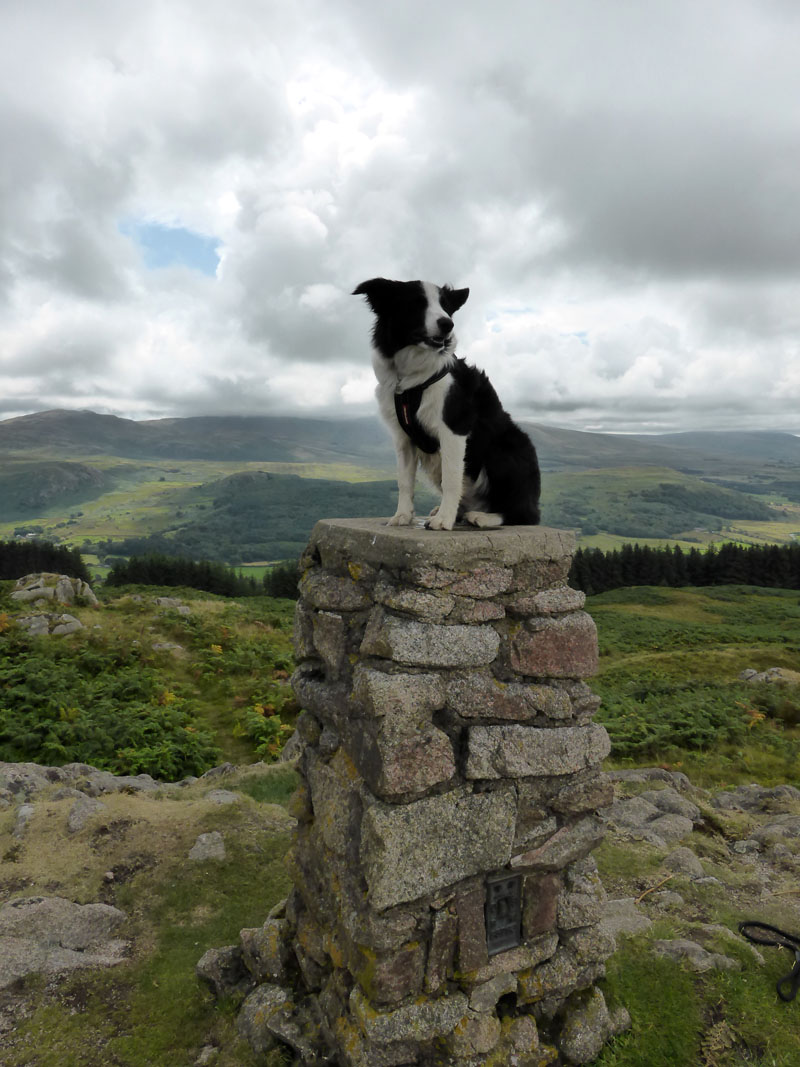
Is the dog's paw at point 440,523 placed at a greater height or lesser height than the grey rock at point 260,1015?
greater

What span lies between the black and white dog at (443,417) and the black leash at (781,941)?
442 centimetres

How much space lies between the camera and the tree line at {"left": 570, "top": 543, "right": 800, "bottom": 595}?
67938 millimetres

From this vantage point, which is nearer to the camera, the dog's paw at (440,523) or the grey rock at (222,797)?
the dog's paw at (440,523)

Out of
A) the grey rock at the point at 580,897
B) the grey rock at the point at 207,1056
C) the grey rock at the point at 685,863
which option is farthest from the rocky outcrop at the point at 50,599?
the grey rock at the point at 580,897

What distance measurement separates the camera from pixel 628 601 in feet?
164

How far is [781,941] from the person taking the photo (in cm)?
551

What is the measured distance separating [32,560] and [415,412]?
6441cm

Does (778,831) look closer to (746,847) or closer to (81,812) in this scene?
(746,847)

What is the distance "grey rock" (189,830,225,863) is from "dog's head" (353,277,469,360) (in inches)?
268

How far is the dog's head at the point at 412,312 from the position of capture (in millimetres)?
4352

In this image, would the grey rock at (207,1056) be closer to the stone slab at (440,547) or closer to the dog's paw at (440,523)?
the stone slab at (440,547)

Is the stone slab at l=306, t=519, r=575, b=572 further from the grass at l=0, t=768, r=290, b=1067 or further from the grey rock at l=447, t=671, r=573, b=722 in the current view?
the grass at l=0, t=768, r=290, b=1067

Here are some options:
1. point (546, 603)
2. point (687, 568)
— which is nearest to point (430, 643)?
point (546, 603)

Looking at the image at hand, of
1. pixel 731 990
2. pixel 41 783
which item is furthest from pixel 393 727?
pixel 41 783
